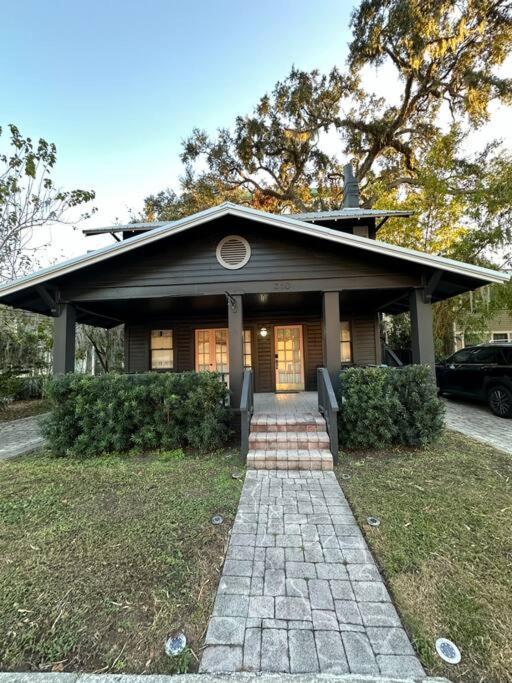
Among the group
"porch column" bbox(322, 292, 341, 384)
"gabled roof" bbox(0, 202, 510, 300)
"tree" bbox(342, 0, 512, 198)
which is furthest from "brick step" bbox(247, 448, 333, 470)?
"tree" bbox(342, 0, 512, 198)

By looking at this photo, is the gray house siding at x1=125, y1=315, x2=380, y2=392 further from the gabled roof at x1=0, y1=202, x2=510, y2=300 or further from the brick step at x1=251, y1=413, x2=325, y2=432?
the brick step at x1=251, y1=413, x2=325, y2=432

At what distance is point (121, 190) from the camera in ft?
53.8

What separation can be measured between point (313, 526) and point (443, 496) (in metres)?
1.67

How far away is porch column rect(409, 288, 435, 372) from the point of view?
5.63m

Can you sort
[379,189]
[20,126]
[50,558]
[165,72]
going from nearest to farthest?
[50,558]
[20,126]
[165,72]
[379,189]

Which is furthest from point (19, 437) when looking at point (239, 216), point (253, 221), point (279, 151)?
point (279, 151)

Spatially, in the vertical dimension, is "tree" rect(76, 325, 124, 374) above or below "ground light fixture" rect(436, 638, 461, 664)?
above

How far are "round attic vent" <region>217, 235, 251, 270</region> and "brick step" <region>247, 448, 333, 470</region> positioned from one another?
3.53 meters

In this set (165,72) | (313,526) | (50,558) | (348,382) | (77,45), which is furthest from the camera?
(165,72)

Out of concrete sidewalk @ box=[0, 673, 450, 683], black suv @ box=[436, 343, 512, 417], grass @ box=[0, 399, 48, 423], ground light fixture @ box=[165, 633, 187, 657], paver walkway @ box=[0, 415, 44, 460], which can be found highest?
black suv @ box=[436, 343, 512, 417]

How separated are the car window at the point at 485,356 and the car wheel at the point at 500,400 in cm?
72

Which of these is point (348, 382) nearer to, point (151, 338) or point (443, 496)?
point (443, 496)

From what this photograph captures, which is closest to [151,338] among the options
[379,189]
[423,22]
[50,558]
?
[50,558]

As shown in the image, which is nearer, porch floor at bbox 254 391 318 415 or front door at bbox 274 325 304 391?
porch floor at bbox 254 391 318 415
